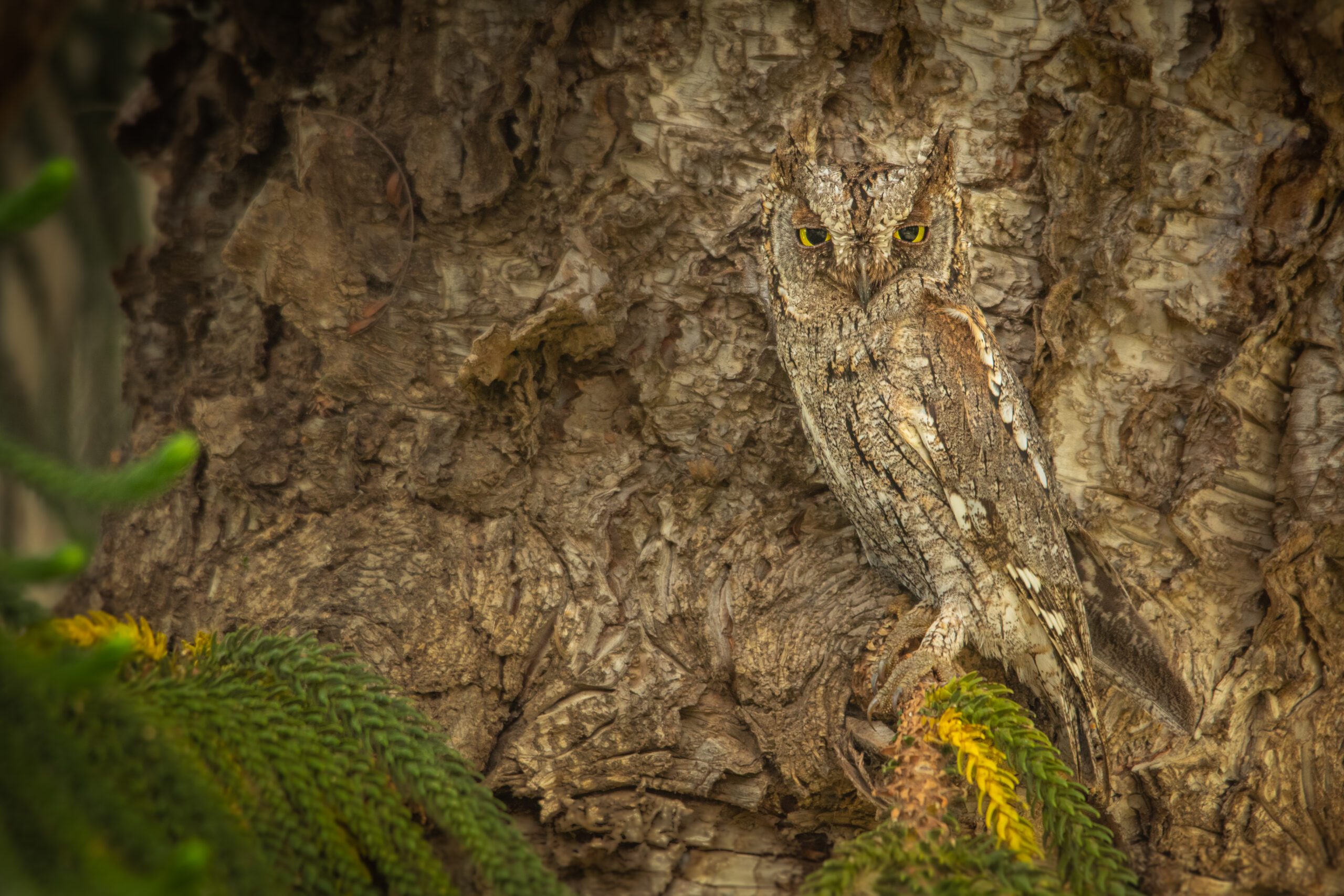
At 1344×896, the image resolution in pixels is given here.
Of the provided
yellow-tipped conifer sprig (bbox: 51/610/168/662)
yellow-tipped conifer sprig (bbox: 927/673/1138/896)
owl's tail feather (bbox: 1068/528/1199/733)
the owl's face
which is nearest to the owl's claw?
yellow-tipped conifer sprig (bbox: 927/673/1138/896)

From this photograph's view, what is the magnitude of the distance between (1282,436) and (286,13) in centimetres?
247

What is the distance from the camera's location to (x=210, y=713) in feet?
3.86

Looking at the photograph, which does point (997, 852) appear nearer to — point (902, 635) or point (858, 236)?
point (902, 635)

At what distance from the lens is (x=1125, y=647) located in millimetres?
1762

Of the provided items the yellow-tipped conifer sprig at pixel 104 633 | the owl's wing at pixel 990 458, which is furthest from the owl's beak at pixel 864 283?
the yellow-tipped conifer sprig at pixel 104 633

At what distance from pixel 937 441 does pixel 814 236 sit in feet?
1.76

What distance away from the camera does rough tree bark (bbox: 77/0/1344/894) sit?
168 cm

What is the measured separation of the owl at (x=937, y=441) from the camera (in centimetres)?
171

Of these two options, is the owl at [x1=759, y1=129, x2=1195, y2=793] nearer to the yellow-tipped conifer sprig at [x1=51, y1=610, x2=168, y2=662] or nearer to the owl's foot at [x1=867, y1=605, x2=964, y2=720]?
the owl's foot at [x1=867, y1=605, x2=964, y2=720]

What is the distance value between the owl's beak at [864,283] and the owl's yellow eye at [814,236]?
0.09 m

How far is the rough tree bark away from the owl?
13 centimetres

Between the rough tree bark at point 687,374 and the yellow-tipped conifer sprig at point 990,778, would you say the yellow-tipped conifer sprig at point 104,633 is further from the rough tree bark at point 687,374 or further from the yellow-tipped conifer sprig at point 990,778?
the yellow-tipped conifer sprig at point 990,778

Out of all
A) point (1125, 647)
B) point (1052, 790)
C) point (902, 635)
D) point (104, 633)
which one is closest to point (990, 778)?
point (1052, 790)

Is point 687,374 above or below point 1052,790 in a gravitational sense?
above
